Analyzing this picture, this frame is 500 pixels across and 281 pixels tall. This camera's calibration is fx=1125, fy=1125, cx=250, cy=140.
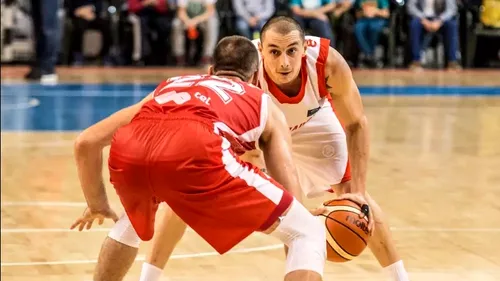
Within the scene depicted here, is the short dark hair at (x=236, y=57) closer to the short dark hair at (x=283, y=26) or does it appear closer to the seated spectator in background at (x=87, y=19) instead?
the short dark hair at (x=283, y=26)

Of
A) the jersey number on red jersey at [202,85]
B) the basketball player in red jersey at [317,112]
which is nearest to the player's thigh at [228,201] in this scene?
the jersey number on red jersey at [202,85]

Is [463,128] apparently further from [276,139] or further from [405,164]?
[276,139]

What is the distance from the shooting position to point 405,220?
7.29m

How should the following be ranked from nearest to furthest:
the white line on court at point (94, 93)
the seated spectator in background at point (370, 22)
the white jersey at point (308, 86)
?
the white jersey at point (308, 86)
the white line on court at point (94, 93)
the seated spectator in background at point (370, 22)

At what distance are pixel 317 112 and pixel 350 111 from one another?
0.23m

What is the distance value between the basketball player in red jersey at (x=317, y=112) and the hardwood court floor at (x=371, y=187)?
26.1 inches

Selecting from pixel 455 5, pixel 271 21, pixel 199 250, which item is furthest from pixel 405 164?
pixel 455 5

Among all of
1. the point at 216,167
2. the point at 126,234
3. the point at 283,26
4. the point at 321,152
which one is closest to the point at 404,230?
the point at 321,152

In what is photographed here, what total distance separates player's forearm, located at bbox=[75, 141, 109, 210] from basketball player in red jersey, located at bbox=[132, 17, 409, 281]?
2.12 feet

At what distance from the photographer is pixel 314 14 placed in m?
16.1

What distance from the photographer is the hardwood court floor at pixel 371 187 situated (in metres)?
6.09

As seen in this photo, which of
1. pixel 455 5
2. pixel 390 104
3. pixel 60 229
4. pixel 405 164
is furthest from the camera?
pixel 455 5

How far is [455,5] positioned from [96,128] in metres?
13.3

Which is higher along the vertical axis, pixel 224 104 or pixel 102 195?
pixel 224 104
